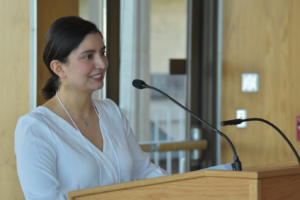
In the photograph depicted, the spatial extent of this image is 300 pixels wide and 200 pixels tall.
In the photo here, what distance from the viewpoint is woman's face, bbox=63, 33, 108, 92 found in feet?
5.19

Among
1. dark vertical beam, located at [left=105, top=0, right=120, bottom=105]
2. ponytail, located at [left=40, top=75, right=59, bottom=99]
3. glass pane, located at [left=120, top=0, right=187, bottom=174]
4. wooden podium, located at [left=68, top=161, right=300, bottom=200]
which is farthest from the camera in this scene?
glass pane, located at [left=120, top=0, right=187, bottom=174]

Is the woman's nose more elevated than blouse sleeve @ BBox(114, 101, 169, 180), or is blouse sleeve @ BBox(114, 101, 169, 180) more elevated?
the woman's nose

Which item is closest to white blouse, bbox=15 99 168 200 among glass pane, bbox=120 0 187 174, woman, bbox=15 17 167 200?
woman, bbox=15 17 167 200

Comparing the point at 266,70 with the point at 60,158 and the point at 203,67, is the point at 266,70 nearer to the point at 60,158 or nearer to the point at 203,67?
the point at 203,67

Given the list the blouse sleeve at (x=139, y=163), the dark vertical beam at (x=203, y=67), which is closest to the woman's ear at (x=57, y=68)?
the blouse sleeve at (x=139, y=163)

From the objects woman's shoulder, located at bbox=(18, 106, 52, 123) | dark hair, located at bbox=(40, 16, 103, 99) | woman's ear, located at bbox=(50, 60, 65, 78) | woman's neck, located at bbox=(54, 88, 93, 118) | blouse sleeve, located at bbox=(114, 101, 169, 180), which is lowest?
blouse sleeve, located at bbox=(114, 101, 169, 180)

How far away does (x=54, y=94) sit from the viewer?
181cm

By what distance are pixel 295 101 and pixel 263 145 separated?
42 cm

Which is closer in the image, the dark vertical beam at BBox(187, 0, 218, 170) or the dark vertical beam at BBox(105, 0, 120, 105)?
the dark vertical beam at BBox(105, 0, 120, 105)

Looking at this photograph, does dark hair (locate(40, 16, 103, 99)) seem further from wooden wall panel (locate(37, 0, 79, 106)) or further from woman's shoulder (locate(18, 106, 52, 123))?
wooden wall panel (locate(37, 0, 79, 106))

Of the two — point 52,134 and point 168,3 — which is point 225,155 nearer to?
point 168,3

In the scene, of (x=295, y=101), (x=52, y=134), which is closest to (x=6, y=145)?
(x=52, y=134)

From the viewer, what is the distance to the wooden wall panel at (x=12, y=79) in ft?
6.58

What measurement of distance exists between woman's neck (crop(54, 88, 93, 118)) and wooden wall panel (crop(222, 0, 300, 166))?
1.57 m
